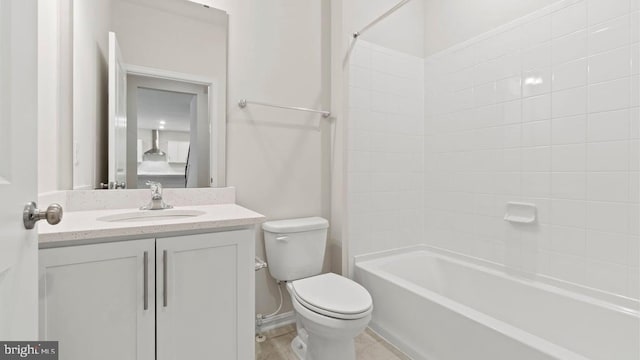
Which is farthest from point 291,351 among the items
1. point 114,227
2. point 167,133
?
point 167,133

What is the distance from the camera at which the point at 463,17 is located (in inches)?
81.6

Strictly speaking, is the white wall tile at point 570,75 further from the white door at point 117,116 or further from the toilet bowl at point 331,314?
the white door at point 117,116

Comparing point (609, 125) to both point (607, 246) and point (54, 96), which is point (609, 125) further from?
point (54, 96)

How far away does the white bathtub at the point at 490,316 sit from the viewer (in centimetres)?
125

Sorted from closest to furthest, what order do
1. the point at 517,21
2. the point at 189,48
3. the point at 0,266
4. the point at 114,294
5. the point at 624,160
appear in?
the point at 0,266 < the point at 114,294 < the point at 624,160 < the point at 189,48 < the point at 517,21

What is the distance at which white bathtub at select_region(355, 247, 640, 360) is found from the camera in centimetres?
125

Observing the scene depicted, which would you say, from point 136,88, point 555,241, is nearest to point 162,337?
point 136,88

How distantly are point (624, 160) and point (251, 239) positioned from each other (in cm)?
176

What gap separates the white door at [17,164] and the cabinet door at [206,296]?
426 millimetres

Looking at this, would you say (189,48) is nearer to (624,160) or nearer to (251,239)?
(251,239)

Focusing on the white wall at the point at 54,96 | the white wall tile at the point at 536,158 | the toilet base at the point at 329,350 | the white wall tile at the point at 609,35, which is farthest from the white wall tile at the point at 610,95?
the white wall at the point at 54,96

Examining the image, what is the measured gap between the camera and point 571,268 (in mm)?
1522

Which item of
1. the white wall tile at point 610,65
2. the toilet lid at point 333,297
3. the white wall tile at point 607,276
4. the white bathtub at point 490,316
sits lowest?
the white bathtub at point 490,316

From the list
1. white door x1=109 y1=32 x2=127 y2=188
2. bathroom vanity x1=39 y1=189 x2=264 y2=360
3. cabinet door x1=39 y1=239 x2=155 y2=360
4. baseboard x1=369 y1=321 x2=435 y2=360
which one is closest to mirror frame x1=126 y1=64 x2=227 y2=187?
white door x1=109 y1=32 x2=127 y2=188
